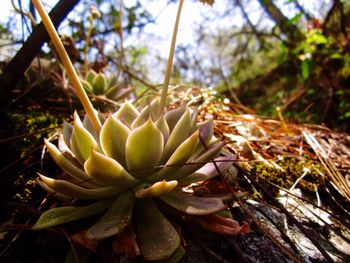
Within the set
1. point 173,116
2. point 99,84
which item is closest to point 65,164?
point 173,116

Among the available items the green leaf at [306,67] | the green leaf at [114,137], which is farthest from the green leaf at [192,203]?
the green leaf at [306,67]

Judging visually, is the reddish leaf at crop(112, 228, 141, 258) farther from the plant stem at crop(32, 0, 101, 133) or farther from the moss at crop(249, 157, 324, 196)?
the moss at crop(249, 157, 324, 196)

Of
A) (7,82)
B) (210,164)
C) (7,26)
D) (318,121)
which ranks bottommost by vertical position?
(318,121)

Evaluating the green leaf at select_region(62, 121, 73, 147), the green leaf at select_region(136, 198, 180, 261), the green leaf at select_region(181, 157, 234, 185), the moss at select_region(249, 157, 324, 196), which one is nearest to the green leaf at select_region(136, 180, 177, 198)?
the green leaf at select_region(136, 198, 180, 261)

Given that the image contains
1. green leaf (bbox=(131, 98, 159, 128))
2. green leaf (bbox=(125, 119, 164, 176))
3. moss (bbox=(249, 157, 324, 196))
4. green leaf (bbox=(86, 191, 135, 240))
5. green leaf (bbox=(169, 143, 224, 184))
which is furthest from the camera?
moss (bbox=(249, 157, 324, 196))

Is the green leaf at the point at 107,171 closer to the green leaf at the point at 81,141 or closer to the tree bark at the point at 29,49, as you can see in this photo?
the green leaf at the point at 81,141

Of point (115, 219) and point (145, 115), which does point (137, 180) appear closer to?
point (115, 219)

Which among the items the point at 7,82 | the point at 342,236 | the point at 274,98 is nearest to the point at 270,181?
the point at 342,236

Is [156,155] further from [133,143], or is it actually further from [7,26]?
[7,26]
